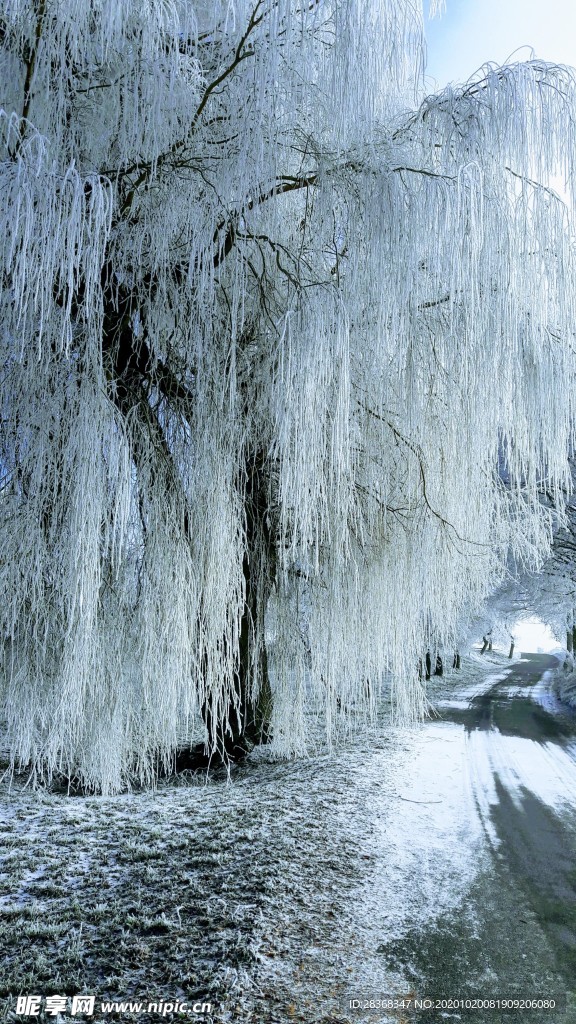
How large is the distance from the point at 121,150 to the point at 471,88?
1.27 metres

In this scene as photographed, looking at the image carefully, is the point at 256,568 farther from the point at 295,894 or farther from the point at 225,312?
the point at 295,894

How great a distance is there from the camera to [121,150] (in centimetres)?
239

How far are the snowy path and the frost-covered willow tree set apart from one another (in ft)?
2.08

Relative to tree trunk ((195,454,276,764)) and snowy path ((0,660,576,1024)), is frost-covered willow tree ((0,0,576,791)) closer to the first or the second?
tree trunk ((195,454,276,764))

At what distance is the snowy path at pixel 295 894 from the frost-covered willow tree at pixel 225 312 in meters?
0.63

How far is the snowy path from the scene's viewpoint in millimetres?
2217

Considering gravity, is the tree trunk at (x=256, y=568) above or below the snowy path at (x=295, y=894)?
above

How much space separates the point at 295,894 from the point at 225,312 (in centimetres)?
255

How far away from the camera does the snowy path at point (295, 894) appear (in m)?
2.22

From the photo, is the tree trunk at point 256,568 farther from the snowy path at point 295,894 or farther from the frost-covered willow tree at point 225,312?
the snowy path at point 295,894

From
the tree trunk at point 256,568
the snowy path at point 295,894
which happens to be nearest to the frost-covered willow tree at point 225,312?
the tree trunk at point 256,568

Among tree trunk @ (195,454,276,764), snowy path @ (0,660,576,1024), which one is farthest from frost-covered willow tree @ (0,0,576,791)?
snowy path @ (0,660,576,1024)

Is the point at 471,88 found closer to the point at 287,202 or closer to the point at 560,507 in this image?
the point at 287,202

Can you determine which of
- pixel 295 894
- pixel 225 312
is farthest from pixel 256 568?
pixel 295 894
